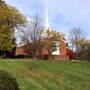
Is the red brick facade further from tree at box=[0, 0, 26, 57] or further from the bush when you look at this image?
the bush

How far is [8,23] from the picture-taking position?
57.7 metres

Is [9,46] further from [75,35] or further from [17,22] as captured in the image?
[75,35]

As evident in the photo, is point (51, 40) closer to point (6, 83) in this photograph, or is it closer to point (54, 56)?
point (54, 56)

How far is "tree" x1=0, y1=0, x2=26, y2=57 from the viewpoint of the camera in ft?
176

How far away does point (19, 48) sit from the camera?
69938 mm

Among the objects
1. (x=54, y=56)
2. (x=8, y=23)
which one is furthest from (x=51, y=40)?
(x=8, y=23)

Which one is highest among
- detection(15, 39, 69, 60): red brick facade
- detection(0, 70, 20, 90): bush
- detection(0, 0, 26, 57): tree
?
detection(0, 0, 26, 57): tree

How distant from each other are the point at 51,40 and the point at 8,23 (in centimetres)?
1156

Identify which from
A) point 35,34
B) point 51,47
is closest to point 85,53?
point 51,47

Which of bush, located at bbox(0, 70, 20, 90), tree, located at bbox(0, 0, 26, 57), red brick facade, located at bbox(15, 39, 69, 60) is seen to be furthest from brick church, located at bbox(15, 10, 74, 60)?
bush, located at bbox(0, 70, 20, 90)

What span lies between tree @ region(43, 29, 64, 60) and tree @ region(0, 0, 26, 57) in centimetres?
715

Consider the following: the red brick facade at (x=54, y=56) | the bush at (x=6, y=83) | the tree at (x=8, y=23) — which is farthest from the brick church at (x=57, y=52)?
the bush at (x=6, y=83)

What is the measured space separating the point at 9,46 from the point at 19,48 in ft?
47.0

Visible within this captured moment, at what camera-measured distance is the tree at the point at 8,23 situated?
176 ft
